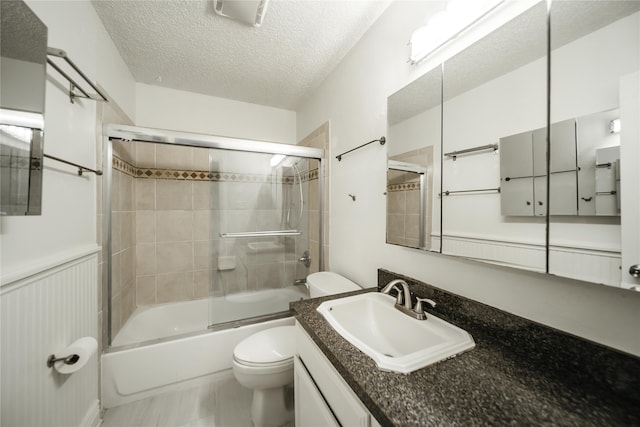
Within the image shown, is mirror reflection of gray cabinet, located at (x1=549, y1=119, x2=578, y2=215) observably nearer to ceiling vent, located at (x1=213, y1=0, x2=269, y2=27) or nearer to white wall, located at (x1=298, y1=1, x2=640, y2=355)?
white wall, located at (x1=298, y1=1, x2=640, y2=355)

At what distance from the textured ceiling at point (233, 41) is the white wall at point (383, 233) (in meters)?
0.15

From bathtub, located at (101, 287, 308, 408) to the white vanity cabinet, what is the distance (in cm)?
89

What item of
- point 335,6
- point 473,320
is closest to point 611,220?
point 473,320

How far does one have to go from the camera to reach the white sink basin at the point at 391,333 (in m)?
0.66

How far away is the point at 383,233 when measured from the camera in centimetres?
131

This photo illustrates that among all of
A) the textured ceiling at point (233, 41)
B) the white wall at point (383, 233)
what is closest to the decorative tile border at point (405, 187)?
the white wall at point (383, 233)

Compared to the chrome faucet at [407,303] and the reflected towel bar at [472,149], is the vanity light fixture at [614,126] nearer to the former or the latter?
the reflected towel bar at [472,149]

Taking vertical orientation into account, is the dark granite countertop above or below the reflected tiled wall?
below

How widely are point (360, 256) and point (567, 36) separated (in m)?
1.26

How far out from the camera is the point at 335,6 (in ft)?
4.18

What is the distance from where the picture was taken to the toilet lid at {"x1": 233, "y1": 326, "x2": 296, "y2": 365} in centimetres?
121

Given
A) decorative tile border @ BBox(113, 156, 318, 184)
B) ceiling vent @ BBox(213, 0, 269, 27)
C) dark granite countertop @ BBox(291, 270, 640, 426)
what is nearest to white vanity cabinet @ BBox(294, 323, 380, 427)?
dark granite countertop @ BBox(291, 270, 640, 426)

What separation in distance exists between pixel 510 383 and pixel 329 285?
100 centimetres

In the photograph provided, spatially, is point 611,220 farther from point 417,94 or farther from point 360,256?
point 360,256
